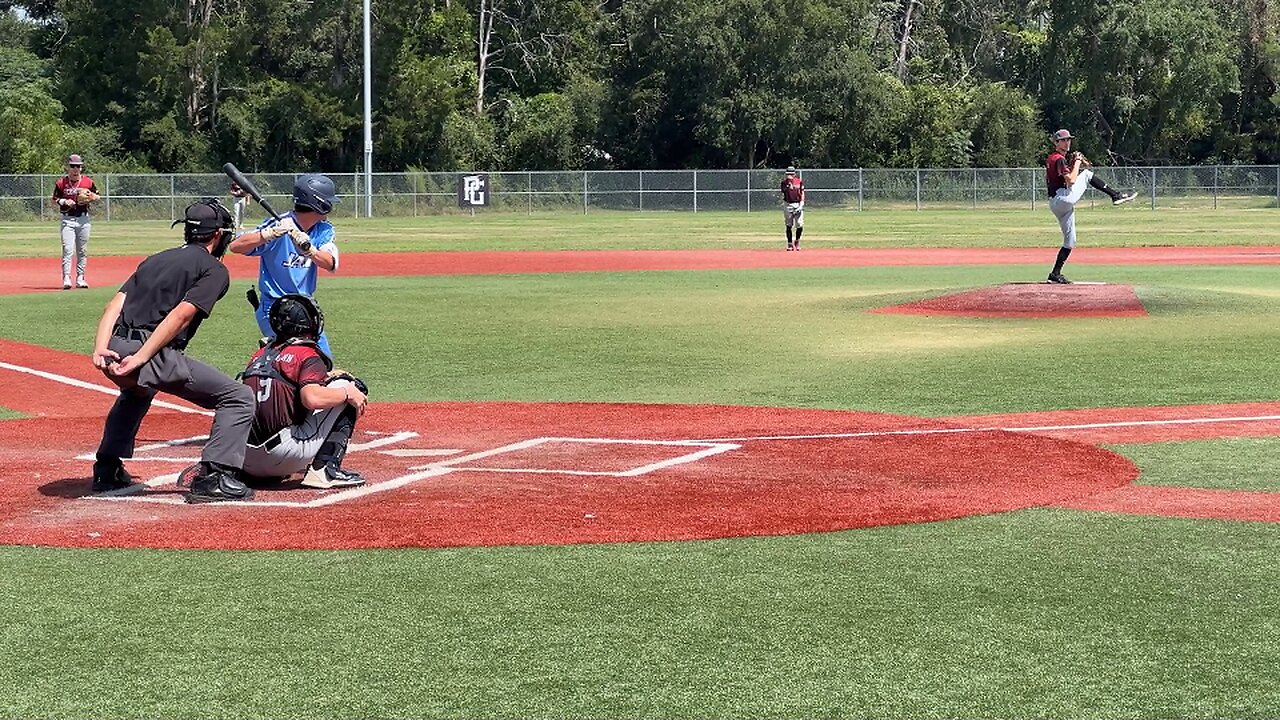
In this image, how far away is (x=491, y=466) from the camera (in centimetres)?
1067

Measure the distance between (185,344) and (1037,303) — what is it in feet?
46.8

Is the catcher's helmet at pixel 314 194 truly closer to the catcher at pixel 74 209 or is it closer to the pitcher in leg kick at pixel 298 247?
the pitcher in leg kick at pixel 298 247

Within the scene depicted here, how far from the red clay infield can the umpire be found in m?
0.27

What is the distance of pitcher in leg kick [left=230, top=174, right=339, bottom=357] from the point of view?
1026 centimetres

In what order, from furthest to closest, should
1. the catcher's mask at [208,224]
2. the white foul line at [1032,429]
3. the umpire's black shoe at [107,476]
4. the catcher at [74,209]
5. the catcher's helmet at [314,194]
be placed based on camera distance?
the catcher at [74,209]
the white foul line at [1032,429]
the catcher's helmet at [314,194]
the umpire's black shoe at [107,476]
the catcher's mask at [208,224]

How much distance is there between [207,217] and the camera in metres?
9.43

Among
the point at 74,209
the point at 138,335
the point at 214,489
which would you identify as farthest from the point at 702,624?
the point at 74,209

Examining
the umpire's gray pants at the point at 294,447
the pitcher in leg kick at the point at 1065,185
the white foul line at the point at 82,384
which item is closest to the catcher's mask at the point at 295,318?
the umpire's gray pants at the point at 294,447

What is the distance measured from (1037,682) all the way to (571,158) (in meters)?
71.4

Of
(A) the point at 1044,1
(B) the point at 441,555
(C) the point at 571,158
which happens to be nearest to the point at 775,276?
(B) the point at 441,555

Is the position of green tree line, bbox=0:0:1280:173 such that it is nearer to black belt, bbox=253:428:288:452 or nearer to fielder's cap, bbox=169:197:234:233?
fielder's cap, bbox=169:197:234:233

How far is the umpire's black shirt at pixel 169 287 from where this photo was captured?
927 centimetres

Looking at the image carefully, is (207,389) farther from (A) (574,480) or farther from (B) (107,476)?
(A) (574,480)

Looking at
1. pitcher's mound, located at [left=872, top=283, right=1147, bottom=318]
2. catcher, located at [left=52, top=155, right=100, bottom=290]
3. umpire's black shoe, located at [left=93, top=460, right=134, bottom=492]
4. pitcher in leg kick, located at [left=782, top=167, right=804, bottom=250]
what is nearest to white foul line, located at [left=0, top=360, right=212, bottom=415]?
umpire's black shoe, located at [left=93, top=460, right=134, bottom=492]
